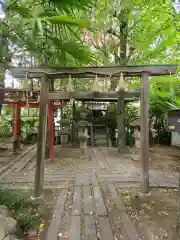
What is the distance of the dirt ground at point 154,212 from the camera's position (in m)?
2.52

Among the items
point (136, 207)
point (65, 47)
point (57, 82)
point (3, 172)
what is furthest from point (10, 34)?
point (57, 82)

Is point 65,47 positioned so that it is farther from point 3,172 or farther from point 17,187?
point 3,172

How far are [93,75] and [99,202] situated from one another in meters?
2.15

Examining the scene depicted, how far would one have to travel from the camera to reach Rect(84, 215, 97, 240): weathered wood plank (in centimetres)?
240

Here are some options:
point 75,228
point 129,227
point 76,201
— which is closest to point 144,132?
point 129,227

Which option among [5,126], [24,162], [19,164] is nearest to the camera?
[19,164]

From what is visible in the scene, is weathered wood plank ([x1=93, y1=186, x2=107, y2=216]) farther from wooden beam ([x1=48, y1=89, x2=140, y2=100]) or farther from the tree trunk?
the tree trunk

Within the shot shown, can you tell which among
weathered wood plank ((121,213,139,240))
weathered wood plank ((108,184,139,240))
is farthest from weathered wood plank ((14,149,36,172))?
weathered wood plank ((121,213,139,240))

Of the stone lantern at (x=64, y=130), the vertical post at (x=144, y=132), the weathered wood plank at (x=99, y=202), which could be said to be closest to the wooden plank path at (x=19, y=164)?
the weathered wood plank at (x=99, y=202)

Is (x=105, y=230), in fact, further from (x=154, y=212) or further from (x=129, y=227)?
(x=154, y=212)

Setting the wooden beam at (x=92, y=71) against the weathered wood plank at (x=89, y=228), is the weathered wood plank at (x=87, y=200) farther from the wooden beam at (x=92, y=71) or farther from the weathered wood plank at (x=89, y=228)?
the wooden beam at (x=92, y=71)

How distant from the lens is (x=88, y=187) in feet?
13.1

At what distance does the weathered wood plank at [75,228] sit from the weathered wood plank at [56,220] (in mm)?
182

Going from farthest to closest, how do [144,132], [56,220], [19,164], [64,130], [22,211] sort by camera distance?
[64,130] < [19,164] < [144,132] < [22,211] < [56,220]
